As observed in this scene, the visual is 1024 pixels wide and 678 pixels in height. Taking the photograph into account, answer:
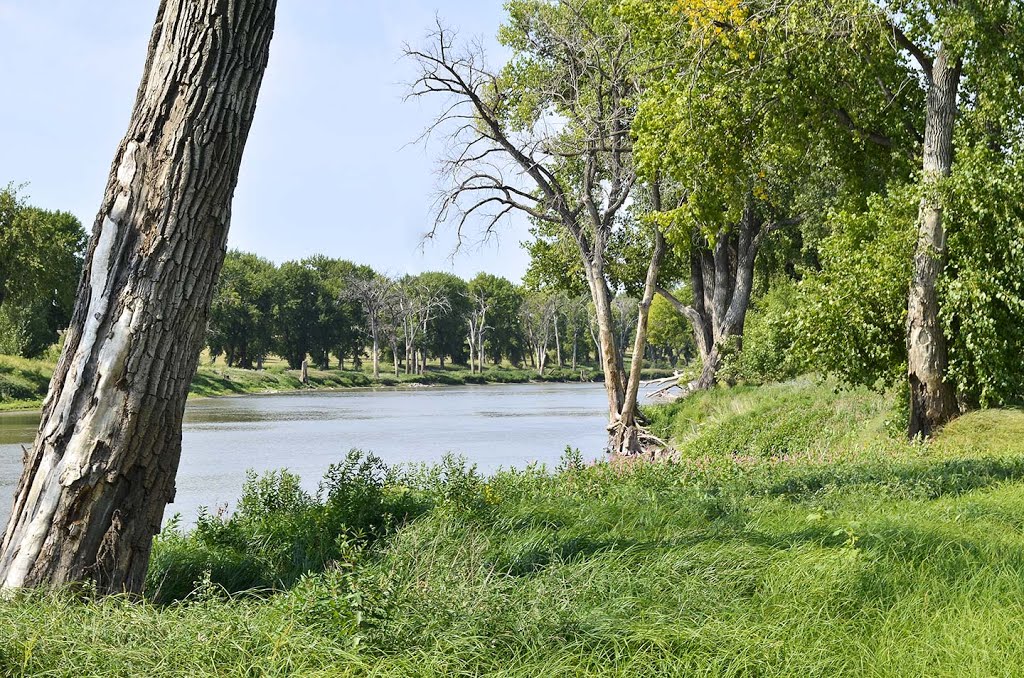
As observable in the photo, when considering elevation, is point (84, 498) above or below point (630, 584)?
above

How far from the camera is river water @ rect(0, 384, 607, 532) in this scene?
51.1 feet

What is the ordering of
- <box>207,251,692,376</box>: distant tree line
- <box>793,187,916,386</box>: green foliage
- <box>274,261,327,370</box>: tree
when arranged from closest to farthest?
<box>793,187,916,386</box>: green foliage → <box>207,251,692,376</box>: distant tree line → <box>274,261,327,370</box>: tree

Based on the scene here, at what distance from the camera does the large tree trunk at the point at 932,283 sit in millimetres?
12273

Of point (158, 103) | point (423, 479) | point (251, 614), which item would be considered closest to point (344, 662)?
point (251, 614)

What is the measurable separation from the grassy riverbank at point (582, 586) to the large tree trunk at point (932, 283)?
153 inches

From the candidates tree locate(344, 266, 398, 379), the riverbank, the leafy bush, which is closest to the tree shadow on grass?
the leafy bush

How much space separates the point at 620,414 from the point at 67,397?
48.8 ft

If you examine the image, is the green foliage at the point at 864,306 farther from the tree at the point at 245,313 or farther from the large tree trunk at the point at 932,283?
the tree at the point at 245,313

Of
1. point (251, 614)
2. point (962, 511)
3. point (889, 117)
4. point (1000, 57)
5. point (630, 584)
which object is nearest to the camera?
point (251, 614)

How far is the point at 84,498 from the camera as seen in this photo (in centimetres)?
476

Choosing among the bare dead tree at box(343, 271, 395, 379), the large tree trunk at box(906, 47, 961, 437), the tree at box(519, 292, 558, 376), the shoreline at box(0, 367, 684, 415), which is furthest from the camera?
the tree at box(519, 292, 558, 376)

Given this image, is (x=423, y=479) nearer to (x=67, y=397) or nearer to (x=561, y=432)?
(x=67, y=397)

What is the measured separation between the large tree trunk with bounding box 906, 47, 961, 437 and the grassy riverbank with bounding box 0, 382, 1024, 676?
12.7ft

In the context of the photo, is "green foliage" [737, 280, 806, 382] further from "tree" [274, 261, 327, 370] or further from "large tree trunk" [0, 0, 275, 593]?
"tree" [274, 261, 327, 370]
